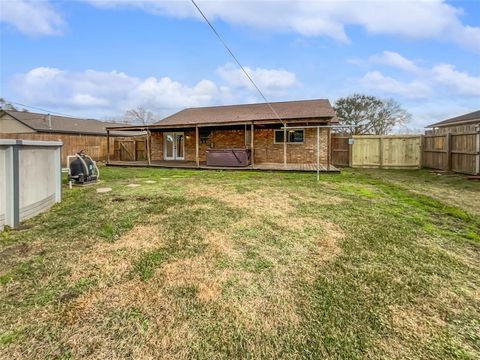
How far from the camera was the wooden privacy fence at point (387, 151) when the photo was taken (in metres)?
13.9

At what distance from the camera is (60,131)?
69.9 feet

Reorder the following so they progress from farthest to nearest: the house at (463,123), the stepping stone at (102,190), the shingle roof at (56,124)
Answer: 1. the shingle roof at (56,124)
2. the house at (463,123)
3. the stepping stone at (102,190)

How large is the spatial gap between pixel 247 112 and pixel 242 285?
582 inches

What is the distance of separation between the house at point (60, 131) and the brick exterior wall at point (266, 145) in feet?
22.9

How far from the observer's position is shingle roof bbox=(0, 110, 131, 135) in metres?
21.2

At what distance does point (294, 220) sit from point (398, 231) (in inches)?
61.8

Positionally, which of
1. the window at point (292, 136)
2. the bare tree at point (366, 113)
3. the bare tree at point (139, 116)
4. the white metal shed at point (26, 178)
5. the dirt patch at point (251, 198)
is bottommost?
the dirt patch at point (251, 198)

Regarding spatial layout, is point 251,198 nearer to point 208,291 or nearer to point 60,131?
point 208,291

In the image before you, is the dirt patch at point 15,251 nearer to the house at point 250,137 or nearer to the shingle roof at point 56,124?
the house at point 250,137

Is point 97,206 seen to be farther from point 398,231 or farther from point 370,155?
point 370,155

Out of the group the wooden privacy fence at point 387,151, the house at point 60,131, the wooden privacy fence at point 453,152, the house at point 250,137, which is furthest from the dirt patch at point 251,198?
the house at point 60,131

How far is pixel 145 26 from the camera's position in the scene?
9.71 metres

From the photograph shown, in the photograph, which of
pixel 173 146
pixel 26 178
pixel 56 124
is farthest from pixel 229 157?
pixel 56 124

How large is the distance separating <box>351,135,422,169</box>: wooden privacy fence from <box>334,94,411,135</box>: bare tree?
1206 centimetres
